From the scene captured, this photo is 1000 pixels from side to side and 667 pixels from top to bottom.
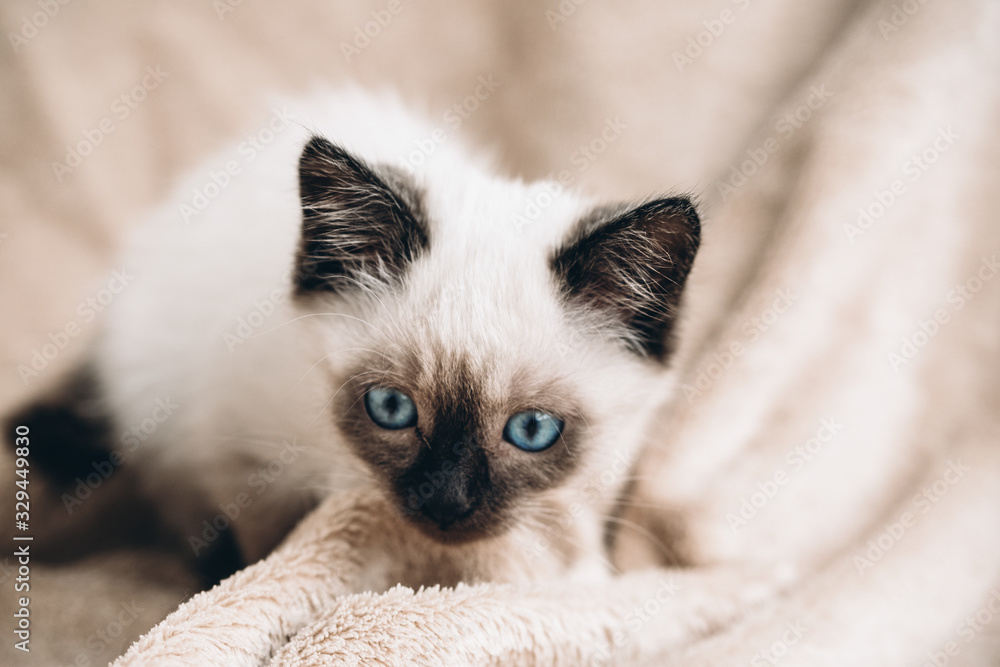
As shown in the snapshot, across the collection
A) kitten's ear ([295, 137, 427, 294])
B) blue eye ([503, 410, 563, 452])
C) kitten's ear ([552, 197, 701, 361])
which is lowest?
blue eye ([503, 410, 563, 452])

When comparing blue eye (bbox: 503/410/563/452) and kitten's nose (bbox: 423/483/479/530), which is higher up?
blue eye (bbox: 503/410/563/452)

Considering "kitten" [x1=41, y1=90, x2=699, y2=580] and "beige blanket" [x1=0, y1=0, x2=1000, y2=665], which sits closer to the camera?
"kitten" [x1=41, y1=90, x2=699, y2=580]

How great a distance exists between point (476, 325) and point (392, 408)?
0.19 meters

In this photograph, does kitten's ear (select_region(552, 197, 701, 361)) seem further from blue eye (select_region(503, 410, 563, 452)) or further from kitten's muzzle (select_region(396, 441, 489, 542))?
kitten's muzzle (select_region(396, 441, 489, 542))

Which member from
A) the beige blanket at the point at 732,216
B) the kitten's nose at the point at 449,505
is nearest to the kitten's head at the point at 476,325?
the kitten's nose at the point at 449,505

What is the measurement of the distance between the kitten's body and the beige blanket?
0.11 meters

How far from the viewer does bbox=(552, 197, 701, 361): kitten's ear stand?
2.98ft

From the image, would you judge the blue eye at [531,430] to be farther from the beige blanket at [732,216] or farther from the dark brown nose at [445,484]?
the beige blanket at [732,216]

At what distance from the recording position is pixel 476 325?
946mm

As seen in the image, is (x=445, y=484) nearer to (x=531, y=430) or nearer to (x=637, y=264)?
(x=531, y=430)

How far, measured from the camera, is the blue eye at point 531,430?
0.98 metres

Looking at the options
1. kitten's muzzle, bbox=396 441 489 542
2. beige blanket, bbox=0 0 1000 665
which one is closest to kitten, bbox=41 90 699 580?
kitten's muzzle, bbox=396 441 489 542

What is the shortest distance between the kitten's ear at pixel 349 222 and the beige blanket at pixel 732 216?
0.49m

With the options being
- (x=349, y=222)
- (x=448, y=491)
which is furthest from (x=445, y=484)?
(x=349, y=222)
